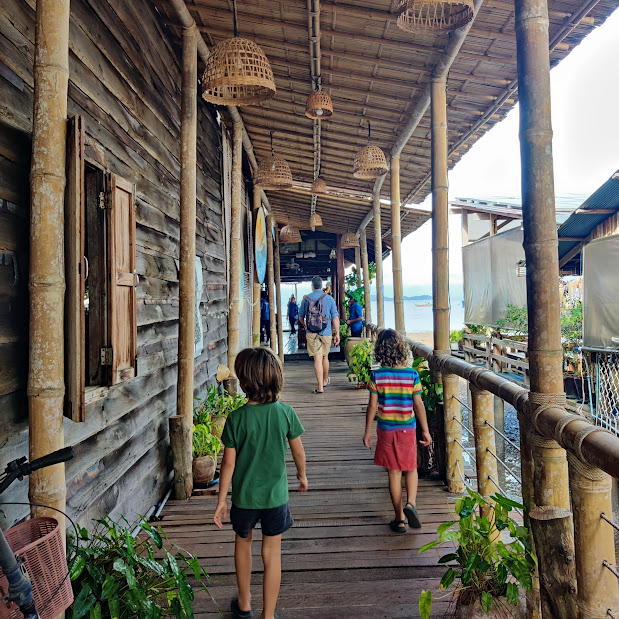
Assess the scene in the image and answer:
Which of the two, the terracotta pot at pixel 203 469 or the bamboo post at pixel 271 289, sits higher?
the bamboo post at pixel 271 289

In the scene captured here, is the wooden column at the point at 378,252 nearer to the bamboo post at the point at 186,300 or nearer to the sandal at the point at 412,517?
the bamboo post at the point at 186,300

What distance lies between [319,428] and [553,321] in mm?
4063

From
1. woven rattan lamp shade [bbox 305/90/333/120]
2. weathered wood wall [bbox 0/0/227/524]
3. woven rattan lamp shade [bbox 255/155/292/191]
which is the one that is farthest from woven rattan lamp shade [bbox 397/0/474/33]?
woven rattan lamp shade [bbox 255/155/292/191]

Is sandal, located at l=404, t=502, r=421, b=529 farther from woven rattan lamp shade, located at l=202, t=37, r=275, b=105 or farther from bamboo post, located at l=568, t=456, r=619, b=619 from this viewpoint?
woven rattan lamp shade, located at l=202, t=37, r=275, b=105

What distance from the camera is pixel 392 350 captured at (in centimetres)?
324

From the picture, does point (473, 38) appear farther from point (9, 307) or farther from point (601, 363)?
point (601, 363)

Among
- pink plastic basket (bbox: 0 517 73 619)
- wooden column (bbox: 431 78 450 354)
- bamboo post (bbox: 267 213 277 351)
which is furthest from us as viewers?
bamboo post (bbox: 267 213 277 351)

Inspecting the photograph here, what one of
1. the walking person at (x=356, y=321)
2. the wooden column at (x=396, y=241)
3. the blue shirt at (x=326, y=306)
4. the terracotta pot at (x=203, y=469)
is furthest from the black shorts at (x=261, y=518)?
the walking person at (x=356, y=321)

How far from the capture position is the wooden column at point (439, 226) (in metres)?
4.44

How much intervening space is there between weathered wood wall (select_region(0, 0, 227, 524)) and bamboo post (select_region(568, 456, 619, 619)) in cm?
200

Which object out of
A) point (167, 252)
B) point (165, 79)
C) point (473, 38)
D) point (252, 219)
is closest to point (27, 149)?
point (167, 252)

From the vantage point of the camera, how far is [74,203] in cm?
190

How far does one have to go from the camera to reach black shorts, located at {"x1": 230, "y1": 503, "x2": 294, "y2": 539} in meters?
2.27

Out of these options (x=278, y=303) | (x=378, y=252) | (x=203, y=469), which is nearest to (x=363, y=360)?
(x=378, y=252)
